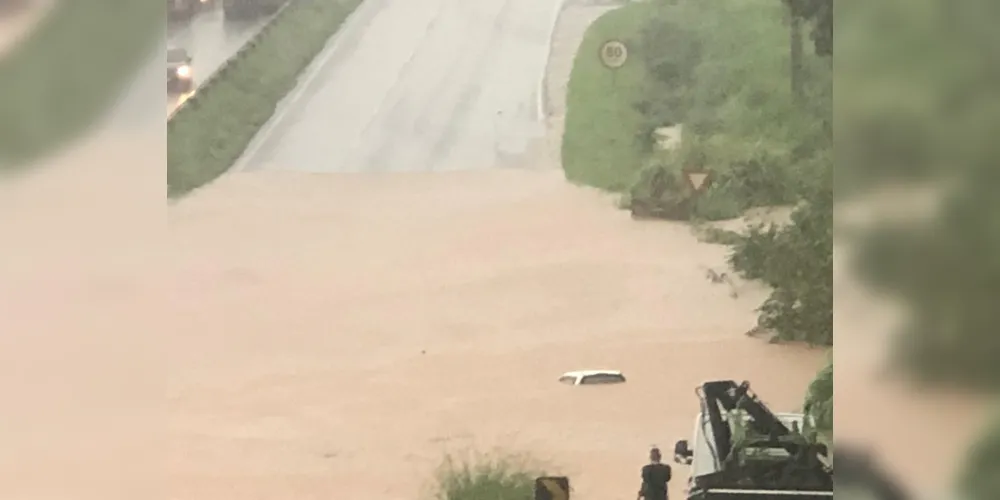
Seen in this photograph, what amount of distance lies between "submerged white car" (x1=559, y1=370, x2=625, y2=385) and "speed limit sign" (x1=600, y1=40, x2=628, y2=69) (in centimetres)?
44

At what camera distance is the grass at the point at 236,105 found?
4.74 ft

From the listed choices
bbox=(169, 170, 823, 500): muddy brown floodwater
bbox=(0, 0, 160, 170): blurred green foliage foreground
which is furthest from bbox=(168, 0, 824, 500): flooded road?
bbox=(0, 0, 160, 170): blurred green foliage foreground

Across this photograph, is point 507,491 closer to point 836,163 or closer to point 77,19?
point 836,163

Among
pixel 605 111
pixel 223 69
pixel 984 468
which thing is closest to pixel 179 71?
pixel 223 69

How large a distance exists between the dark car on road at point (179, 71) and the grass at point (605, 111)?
22.0 inches

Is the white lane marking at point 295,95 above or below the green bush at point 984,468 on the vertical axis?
above

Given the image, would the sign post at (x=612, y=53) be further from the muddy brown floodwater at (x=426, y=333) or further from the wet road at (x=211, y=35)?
the wet road at (x=211, y=35)

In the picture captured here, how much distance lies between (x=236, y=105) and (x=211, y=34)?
0.11 m

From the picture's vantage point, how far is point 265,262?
1.44 meters

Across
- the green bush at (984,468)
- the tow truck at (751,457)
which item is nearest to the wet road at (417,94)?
the tow truck at (751,457)

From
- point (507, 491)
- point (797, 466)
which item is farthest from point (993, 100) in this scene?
point (507, 491)

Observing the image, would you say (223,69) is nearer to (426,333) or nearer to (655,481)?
(426,333)

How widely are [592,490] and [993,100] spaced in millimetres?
767

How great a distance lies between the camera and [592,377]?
1392 mm
